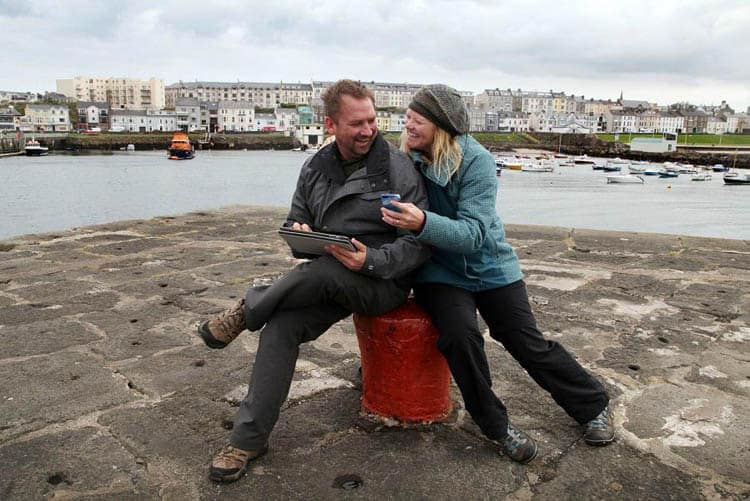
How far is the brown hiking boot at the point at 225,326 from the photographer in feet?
8.93

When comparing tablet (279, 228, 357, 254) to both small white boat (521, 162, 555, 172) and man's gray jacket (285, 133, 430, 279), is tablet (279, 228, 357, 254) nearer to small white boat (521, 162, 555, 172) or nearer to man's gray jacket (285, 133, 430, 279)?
man's gray jacket (285, 133, 430, 279)

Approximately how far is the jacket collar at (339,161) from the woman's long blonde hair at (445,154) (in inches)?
8.2

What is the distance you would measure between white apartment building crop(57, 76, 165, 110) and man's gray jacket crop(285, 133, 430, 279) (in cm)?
17085

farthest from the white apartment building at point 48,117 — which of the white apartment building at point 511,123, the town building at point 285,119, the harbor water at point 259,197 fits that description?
the white apartment building at point 511,123

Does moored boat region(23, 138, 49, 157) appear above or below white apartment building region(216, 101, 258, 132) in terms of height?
below

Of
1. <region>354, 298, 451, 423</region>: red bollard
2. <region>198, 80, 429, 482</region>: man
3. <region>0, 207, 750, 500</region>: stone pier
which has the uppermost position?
<region>198, 80, 429, 482</region>: man

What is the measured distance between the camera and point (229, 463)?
239cm

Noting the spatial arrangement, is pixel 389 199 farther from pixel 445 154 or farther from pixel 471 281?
pixel 471 281

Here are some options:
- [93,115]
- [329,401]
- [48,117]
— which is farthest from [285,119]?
[329,401]

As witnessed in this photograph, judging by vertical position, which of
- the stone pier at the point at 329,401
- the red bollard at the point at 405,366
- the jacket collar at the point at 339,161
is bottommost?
the stone pier at the point at 329,401

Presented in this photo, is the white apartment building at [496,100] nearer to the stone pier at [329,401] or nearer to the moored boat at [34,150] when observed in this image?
the moored boat at [34,150]

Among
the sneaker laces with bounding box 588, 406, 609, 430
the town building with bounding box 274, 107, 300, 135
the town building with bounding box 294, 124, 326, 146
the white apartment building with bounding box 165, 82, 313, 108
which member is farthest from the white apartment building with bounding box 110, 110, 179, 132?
the sneaker laces with bounding box 588, 406, 609, 430

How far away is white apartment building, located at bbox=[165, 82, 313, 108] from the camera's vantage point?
158 metres

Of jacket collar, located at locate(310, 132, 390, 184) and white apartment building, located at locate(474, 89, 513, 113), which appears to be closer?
jacket collar, located at locate(310, 132, 390, 184)
